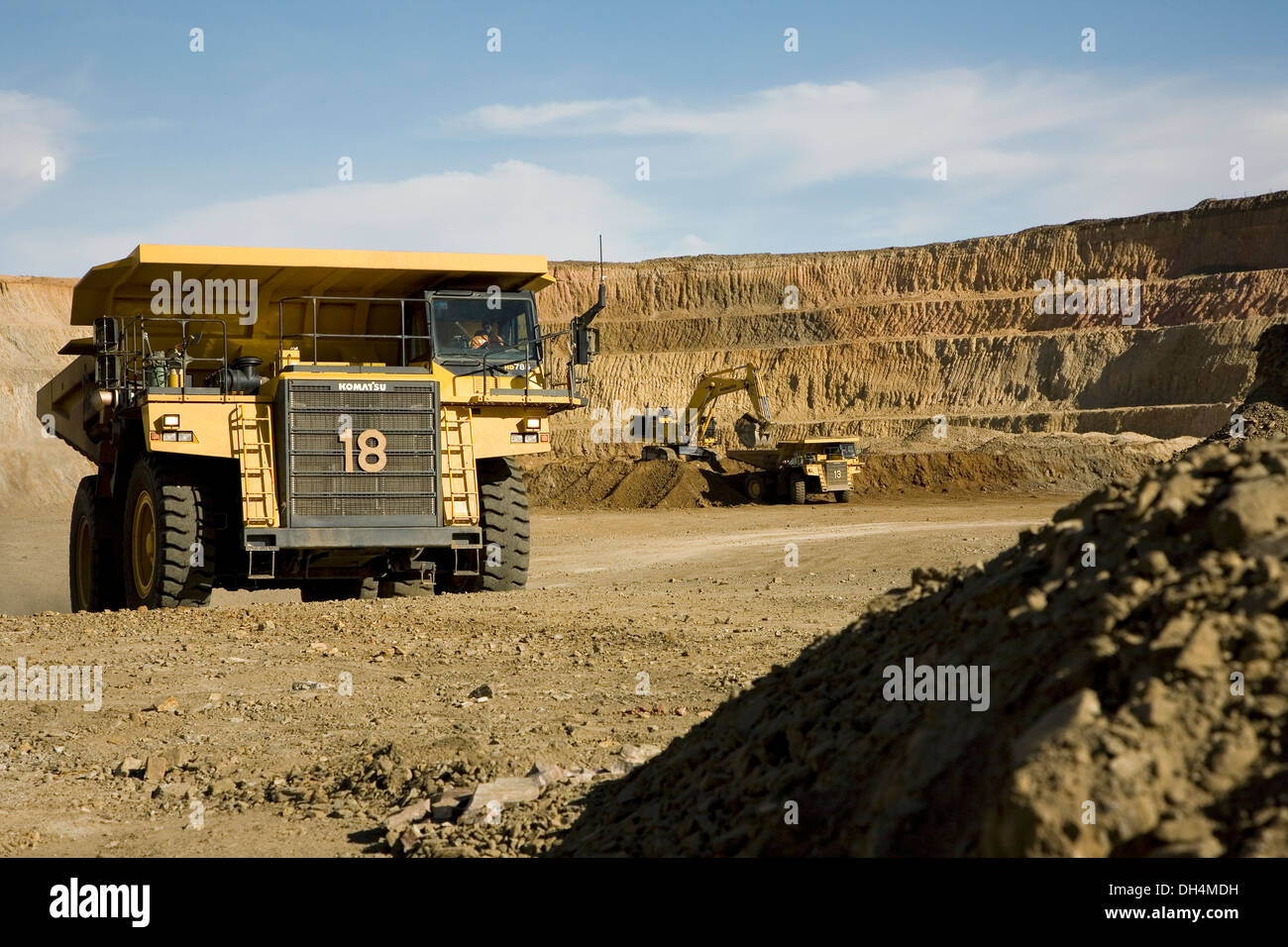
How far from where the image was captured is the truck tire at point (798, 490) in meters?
36.7

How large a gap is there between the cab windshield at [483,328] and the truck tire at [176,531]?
9.41 feet

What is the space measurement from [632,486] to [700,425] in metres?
4.00

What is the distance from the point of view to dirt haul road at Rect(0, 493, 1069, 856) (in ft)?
20.5

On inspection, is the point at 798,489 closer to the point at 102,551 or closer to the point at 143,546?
the point at 102,551

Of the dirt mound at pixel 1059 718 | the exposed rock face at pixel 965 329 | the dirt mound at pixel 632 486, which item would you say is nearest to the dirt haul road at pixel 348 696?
the dirt mound at pixel 1059 718

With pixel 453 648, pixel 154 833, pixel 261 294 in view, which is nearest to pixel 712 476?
pixel 261 294

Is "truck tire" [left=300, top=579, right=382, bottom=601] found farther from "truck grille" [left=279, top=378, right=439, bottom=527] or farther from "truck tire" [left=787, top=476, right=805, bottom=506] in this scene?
"truck tire" [left=787, top=476, right=805, bottom=506]

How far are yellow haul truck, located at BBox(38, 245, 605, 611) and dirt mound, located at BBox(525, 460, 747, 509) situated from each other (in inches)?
962

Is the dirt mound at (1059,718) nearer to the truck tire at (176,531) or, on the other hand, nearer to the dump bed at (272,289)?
the truck tire at (176,531)

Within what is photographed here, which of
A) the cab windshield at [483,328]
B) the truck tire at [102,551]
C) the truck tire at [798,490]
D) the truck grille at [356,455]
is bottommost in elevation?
the truck tire at [798,490]

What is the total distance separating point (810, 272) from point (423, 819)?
7149cm

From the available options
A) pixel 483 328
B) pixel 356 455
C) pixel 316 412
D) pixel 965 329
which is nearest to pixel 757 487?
pixel 483 328

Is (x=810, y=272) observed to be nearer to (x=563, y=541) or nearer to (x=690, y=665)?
Answer: (x=563, y=541)
